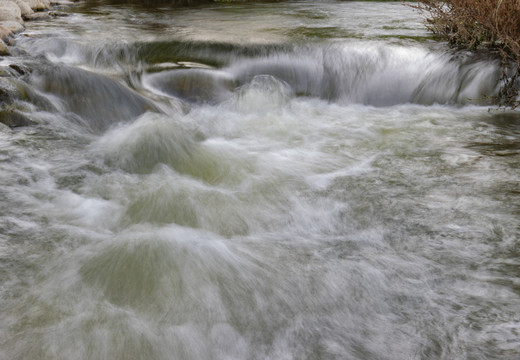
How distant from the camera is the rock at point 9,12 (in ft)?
29.0

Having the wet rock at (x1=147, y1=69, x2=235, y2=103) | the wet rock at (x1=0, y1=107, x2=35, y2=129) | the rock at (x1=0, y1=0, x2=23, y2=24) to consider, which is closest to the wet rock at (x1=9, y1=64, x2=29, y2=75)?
the wet rock at (x1=0, y1=107, x2=35, y2=129)

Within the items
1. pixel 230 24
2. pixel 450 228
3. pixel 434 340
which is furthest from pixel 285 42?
pixel 434 340

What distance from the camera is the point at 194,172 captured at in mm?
3744

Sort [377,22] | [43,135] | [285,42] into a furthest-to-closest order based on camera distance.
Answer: [377,22], [285,42], [43,135]

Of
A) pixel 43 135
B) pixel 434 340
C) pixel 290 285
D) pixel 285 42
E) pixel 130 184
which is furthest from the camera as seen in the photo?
pixel 285 42

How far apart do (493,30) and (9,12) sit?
8817mm

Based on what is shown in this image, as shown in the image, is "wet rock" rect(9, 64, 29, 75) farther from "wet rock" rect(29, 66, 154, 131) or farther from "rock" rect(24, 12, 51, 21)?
"rock" rect(24, 12, 51, 21)

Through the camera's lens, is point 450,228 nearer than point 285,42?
Yes

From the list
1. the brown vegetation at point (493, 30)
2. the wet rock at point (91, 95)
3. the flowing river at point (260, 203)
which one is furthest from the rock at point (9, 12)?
the brown vegetation at point (493, 30)

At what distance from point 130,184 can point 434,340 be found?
8.03 feet

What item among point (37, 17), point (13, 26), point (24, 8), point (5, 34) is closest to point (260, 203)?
point (5, 34)

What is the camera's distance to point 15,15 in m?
9.03

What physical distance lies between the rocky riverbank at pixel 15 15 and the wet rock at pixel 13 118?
2513mm

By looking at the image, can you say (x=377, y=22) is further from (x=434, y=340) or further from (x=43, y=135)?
(x=434, y=340)
